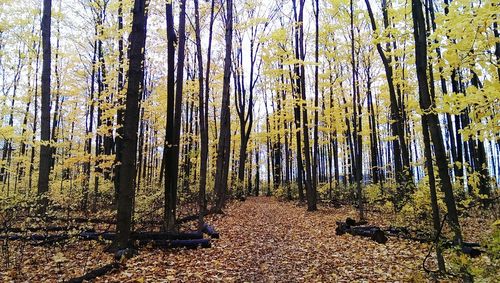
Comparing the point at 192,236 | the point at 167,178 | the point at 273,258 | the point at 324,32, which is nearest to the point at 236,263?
the point at 273,258

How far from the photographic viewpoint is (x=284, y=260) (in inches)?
276

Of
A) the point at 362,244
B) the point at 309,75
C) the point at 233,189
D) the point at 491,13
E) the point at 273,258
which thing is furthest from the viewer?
the point at 309,75

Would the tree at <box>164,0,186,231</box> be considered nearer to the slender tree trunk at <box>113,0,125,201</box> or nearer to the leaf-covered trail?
the leaf-covered trail

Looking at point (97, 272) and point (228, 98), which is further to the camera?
point (228, 98)

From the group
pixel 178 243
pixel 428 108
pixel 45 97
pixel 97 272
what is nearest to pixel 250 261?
pixel 178 243

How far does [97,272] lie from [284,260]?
378 cm

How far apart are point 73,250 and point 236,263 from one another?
399 cm

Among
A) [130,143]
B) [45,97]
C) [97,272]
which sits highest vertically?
[45,97]

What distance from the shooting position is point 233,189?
24.8m

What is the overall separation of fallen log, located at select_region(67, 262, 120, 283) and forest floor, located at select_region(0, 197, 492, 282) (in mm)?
126

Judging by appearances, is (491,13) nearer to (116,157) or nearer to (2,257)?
(2,257)

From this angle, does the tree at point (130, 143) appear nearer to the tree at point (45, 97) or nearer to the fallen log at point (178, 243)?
the fallen log at point (178, 243)

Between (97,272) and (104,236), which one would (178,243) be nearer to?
(104,236)

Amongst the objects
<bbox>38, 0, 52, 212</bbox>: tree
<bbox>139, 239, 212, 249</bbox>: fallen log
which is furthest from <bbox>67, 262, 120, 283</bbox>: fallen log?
<bbox>38, 0, 52, 212</bbox>: tree
